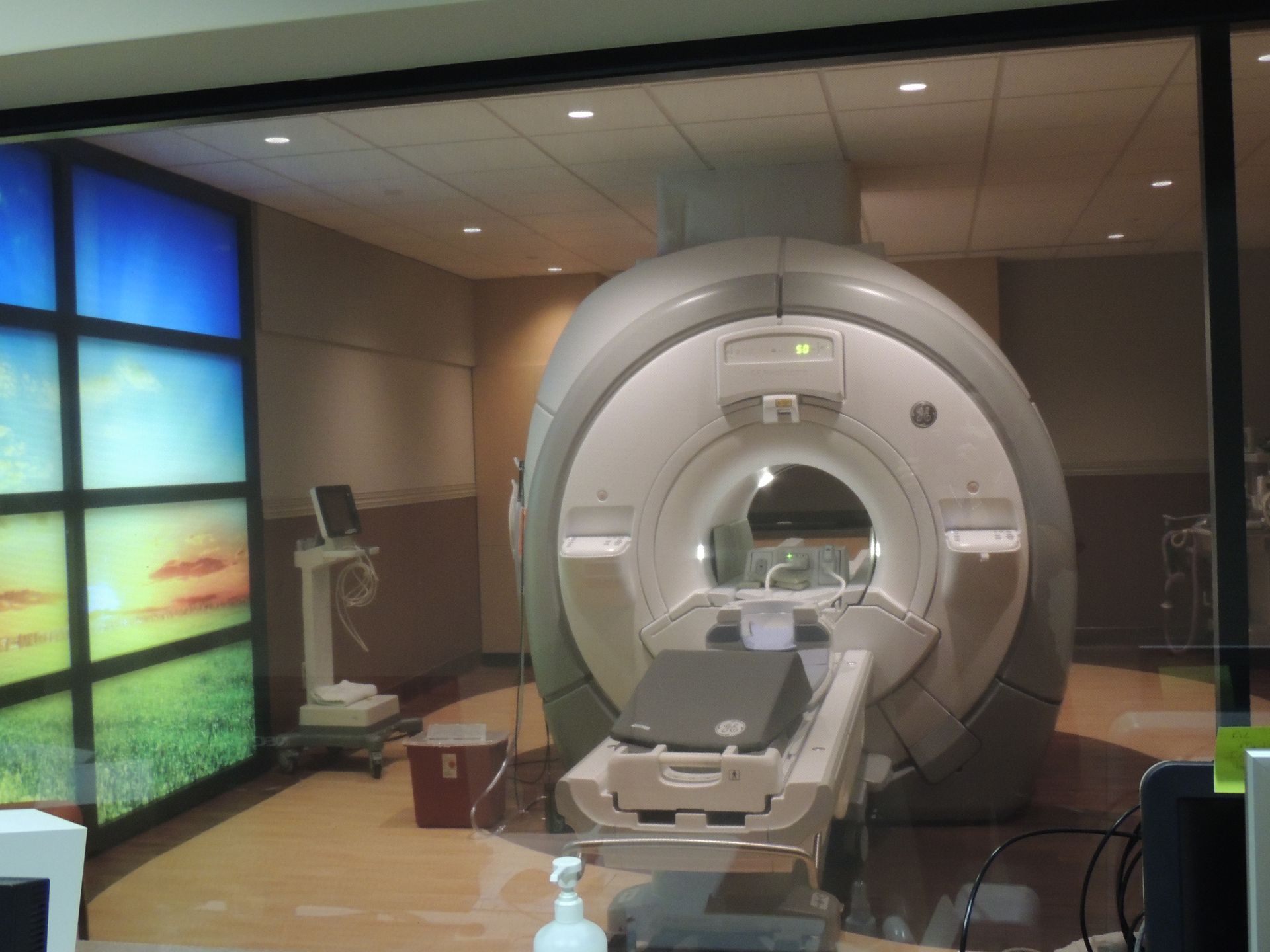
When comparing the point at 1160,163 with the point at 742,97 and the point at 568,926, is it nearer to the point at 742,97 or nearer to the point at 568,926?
the point at 742,97

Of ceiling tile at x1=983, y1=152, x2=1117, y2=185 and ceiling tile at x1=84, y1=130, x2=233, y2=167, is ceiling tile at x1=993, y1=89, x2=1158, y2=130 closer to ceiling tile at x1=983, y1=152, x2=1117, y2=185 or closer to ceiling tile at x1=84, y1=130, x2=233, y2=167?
ceiling tile at x1=983, y1=152, x2=1117, y2=185

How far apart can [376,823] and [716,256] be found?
1280 mm

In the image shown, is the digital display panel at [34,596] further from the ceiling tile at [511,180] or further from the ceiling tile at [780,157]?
the ceiling tile at [780,157]

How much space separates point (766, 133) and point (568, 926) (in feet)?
4.63

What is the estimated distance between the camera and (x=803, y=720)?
6.79ft

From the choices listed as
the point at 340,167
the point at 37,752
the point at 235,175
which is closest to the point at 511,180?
the point at 340,167

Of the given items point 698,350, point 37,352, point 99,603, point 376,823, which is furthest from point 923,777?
point 37,352

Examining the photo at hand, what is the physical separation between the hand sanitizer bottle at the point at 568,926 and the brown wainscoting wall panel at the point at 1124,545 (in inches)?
37.9

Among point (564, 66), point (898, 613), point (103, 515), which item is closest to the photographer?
point (564, 66)

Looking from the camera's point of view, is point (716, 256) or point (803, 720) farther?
point (716, 256)

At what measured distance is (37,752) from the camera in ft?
8.04

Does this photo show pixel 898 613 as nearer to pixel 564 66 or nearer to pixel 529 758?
pixel 529 758

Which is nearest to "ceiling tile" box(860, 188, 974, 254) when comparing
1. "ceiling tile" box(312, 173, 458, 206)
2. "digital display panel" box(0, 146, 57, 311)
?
"ceiling tile" box(312, 173, 458, 206)

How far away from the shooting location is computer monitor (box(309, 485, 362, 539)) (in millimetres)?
2301
